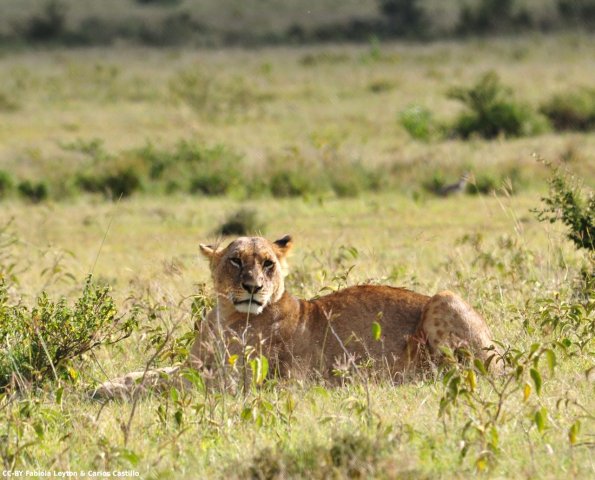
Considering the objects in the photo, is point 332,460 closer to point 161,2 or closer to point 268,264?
point 268,264

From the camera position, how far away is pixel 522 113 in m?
24.9

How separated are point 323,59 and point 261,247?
40.7 metres

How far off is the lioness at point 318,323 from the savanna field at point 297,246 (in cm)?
22

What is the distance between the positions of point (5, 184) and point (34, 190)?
2.10 ft

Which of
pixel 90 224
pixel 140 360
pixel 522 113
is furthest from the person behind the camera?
pixel 522 113

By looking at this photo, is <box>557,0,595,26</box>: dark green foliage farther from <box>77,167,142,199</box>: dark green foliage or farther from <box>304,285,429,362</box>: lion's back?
<box>304,285,429,362</box>: lion's back

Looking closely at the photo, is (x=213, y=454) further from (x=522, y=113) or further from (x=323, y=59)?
(x=323, y=59)

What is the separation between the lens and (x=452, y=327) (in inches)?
292

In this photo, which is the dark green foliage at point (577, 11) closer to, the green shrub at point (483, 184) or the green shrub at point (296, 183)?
the green shrub at point (296, 183)

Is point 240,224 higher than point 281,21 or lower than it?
higher

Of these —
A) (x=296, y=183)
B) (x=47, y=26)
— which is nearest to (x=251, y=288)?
(x=296, y=183)

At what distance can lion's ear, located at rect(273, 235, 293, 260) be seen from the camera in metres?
7.83

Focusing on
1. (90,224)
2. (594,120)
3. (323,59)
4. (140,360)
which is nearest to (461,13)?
(323,59)

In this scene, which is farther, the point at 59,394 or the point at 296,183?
the point at 296,183
